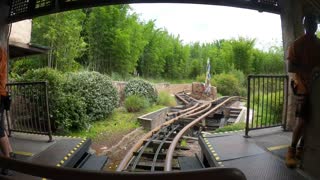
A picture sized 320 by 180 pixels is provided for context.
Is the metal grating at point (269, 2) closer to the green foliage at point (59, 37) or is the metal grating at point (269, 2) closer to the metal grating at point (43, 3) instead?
the metal grating at point (43, 3)

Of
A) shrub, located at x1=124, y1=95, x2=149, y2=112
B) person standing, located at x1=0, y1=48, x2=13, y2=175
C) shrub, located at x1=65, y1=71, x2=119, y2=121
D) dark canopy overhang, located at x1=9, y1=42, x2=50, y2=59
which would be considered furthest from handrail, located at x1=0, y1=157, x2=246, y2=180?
shrub, located at x1=124, y1=95, x2=149, y2=112

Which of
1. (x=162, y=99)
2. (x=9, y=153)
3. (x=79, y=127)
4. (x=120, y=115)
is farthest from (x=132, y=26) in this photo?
(x=9, y=153)

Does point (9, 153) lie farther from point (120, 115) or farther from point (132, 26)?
point (132, 26)

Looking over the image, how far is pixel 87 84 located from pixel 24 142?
4883mm

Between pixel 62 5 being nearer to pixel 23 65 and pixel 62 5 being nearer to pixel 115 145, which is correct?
pixel 115 145

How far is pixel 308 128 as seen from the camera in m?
3.38

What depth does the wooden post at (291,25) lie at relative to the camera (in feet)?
17.3

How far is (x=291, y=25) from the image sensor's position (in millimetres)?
5324

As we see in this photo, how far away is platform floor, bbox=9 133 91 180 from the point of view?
4.02 metres

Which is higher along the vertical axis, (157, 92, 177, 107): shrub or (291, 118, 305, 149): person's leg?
(291, 118, 305, 149): person's leg

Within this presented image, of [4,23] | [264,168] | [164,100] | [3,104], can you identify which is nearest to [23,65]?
[164,100]

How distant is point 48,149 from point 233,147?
2.82 m

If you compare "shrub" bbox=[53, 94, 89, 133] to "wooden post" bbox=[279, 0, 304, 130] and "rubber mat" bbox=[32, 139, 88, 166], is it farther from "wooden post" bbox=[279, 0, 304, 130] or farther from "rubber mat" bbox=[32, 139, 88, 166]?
"wooden post" bbox=[279, 0, 304, 130]

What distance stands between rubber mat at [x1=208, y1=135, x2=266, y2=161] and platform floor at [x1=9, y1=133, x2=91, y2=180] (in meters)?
2.04
